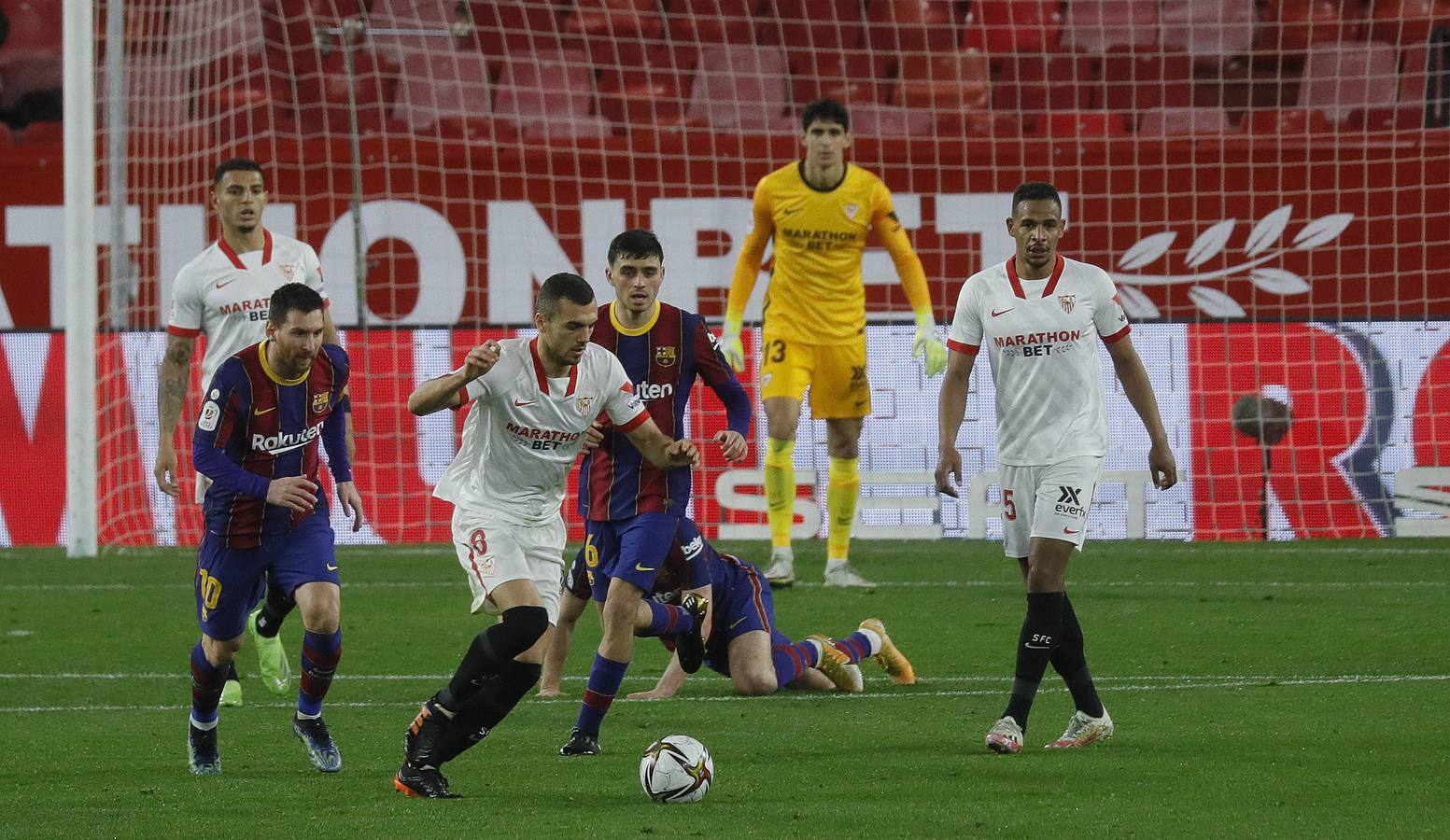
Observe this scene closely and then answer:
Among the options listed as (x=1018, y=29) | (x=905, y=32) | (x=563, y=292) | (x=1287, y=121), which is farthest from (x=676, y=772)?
(x=905, y=32)

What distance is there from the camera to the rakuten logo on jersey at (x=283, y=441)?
622cm

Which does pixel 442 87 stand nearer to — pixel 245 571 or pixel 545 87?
pixel 545 87

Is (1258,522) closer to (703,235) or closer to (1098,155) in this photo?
(1098,155)

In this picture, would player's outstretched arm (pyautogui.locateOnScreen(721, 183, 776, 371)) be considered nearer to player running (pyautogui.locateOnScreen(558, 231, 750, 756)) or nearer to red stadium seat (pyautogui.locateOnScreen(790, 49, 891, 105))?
player running (pyautogui.locateOnScreen(558, 231, 750, 756))

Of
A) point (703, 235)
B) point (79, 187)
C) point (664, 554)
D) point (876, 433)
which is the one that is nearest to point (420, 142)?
point (703, 235)

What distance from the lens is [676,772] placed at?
17.8 ft

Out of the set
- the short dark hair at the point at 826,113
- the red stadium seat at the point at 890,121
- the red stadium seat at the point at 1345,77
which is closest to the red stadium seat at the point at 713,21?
the red stadium seat at the point at 890,121

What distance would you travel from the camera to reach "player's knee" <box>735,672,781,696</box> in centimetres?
Result: 774

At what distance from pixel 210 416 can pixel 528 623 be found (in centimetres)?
121

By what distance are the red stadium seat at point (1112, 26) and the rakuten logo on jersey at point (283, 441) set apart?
37.0ft

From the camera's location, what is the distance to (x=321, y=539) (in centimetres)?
631

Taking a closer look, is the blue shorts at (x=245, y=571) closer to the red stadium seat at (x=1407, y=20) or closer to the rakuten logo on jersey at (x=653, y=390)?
the rakuten logo on jersey at (x=653, y=390)

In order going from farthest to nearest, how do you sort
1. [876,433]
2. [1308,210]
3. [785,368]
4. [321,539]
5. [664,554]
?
[1308,210]
[876,433]
[785,368]
[664,554]
[321,539]

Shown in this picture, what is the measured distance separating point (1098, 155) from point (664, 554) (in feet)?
29.2
